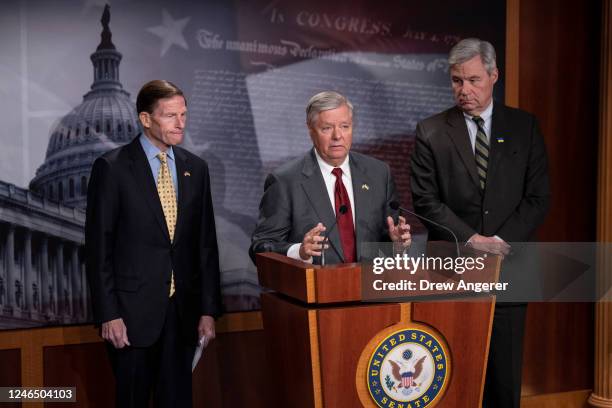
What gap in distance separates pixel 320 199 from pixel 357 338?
653 millimetres

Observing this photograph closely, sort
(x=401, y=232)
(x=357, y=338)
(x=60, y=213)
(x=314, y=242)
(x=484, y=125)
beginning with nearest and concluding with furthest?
(x=357, y=338)
(x=314, y=242)
(x=401, y=232)
(x=484, y=125)
(x=60, y=213)

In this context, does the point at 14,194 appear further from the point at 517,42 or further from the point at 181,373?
the point at 517,42

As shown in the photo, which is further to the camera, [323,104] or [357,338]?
[323,104]

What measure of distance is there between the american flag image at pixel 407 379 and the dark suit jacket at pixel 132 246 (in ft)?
3.34

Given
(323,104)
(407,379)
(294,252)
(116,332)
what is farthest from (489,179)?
(116,332)

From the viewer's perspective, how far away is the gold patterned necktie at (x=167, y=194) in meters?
2.96

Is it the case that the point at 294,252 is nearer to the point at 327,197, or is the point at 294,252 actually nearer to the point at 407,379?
the point at 327,197

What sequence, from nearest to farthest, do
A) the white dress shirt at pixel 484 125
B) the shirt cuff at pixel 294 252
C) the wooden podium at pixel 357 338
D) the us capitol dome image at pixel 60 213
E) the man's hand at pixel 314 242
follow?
the wooden podium at pixel 357 338 → the man's hand at pixel 314 242 → the shirt cuff at pixel 294 252 → the white dress shirt at pixel 484 125 → the us capitol dome image at pixel 60 213

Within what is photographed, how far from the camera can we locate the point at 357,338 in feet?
7.48

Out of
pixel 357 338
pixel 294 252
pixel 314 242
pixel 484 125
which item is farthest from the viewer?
pixel 484 125

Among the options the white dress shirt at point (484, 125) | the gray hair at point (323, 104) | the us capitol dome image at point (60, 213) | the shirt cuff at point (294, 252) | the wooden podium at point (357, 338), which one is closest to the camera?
the wooden podium at point (357, 338)

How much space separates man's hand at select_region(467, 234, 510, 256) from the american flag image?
670mm

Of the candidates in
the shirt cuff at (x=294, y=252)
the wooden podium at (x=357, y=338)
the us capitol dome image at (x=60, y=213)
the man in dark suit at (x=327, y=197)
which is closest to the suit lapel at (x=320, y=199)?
the man in dark suit at (x=327, y=197)

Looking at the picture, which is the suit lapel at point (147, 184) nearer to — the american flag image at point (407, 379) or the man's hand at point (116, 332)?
the man's hand at point (116, 332)
